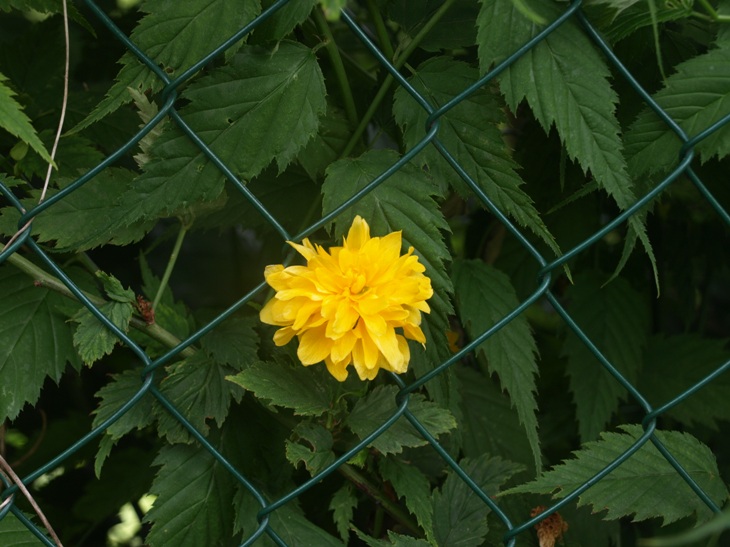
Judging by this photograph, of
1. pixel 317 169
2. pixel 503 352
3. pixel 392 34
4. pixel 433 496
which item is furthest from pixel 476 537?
pixel 392 34

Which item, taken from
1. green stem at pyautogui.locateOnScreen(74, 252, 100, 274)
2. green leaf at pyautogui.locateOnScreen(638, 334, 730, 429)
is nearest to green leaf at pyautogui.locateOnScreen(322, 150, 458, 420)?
green stem at pyautogui.locateOnScreen(74, 252, 100, 274)

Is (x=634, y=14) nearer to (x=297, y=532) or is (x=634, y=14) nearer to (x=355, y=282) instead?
(x=355, y=282)

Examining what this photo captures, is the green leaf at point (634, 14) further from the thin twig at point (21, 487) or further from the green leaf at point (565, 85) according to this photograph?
the thin twig at point (21, 487)

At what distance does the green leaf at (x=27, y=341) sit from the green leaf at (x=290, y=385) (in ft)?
0.78

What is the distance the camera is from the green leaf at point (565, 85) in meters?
0.85

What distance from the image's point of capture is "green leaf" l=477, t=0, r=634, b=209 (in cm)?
85

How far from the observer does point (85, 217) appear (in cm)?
95

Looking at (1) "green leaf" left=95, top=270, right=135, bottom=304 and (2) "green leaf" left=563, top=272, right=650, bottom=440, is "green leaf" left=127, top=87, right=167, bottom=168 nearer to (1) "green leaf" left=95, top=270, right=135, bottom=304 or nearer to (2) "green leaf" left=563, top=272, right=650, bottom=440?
(1) "green leaf" left=95, top=270, right=135, bottom=304

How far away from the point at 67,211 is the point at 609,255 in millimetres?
979

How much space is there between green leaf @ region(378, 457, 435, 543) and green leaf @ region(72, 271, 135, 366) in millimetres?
351

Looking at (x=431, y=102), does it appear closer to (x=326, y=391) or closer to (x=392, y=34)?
(x=326, y=391)

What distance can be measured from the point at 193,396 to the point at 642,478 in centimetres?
54

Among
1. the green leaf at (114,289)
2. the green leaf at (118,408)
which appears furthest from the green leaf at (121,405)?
the green leaf at (114,289)

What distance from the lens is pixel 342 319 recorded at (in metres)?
0.82
